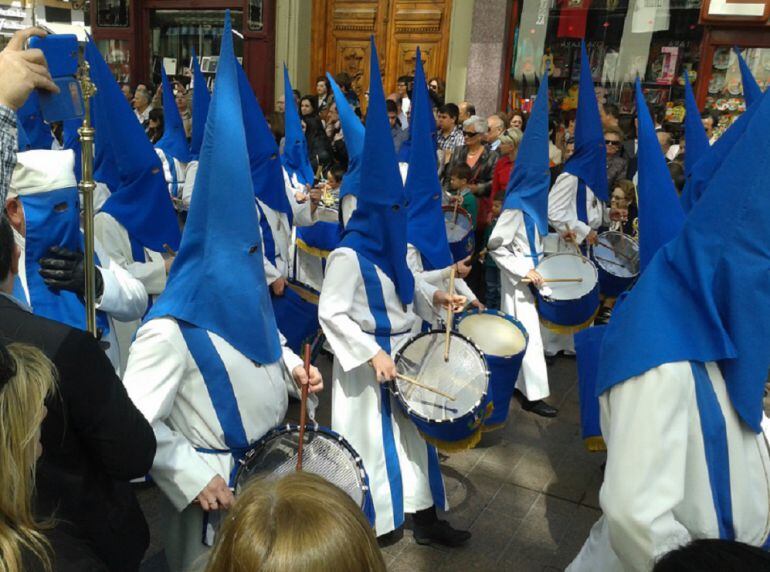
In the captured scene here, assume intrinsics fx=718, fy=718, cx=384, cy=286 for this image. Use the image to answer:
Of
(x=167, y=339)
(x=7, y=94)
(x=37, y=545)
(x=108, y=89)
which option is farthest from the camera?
(x=108, y=89)

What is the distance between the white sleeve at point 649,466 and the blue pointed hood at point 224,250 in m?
1.36

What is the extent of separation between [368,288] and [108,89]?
2.22 m

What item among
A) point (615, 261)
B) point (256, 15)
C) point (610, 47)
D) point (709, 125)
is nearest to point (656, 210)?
point (615, 261)

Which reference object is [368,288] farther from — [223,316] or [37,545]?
[37,545]

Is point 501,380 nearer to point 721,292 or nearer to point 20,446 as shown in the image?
point 721,292

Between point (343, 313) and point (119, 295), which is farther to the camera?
point (343, 313)

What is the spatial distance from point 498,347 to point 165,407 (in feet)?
8.36

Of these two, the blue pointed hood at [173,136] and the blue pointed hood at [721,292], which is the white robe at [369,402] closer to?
Answer: the blue pointed hood at [721,292]

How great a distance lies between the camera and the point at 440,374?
12.1 feet

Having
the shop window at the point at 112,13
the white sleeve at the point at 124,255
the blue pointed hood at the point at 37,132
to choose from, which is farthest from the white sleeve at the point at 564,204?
the shop window at the point at 112,13

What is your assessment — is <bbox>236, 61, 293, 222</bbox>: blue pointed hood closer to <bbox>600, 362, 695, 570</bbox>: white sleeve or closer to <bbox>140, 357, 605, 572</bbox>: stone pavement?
<bbox>140, 357, 605, 572</bbox>: stone pavement

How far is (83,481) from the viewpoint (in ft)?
6.82

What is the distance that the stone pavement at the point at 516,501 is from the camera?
386 centimetres

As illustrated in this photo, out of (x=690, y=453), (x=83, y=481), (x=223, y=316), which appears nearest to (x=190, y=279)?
(x=223, y=316)
